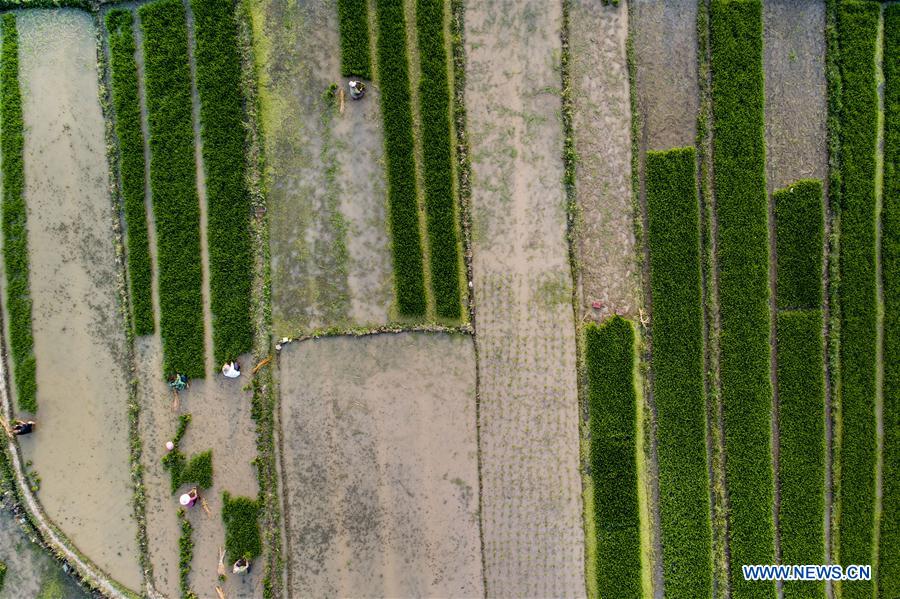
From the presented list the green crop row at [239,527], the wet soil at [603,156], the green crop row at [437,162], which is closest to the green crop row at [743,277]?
the wet soil at [603,156]

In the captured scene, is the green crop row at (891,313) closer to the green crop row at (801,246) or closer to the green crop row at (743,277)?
the green crop row at (801,246)

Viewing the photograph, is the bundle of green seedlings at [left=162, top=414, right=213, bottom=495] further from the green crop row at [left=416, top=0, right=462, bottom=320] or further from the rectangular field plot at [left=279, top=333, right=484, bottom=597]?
the green crop row at [left=416, top=0, right=462, bottom=320]

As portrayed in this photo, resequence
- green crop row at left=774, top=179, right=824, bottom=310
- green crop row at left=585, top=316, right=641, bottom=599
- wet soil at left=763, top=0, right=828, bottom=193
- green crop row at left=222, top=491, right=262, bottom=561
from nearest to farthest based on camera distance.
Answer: green crop row at left=222, top=491, right=262, bottom=561 → green crop row at left=585, top=316, right=641, bottom=599 → green crop row at left=774, top=179, right=824, bottom=310 → wet soil at left=763, top=0, right=828, bottom=193

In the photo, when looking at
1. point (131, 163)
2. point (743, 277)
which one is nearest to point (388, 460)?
point (131, 163)

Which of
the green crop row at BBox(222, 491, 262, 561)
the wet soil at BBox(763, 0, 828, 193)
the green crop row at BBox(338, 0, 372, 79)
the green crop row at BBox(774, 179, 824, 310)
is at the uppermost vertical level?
the green crop row at BBox(338, 0, 372, 79)

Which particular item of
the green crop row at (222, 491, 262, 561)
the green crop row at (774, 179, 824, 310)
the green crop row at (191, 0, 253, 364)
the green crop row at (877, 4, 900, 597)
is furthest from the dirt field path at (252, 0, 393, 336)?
the green crop row at (877, 4, 900, 597)

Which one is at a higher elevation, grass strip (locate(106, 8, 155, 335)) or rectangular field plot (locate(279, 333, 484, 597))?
grass strip (locate(106, 8, 155, 335))

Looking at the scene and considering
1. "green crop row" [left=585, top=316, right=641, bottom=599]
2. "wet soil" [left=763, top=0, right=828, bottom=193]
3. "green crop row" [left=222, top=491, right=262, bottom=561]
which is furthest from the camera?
"wet soil" [left=763, top=0, right=828, bottom=193]
